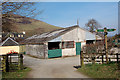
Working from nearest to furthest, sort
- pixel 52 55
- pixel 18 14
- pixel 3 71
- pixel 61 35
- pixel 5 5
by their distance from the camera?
pixel 5 5 < pixel 18 14 < pixel 3 71 < pixel 52 55 < pixel 61 35

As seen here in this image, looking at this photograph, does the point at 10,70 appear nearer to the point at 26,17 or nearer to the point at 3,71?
the point at 3,71

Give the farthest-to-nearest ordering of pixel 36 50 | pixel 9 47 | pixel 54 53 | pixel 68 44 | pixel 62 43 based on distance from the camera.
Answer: pixel 9 47, pixel 36 50, pixel 68 44, pixel 62 43, pixel 54 53

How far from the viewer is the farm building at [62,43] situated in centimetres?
1691

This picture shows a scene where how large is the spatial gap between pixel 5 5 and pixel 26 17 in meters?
1.46

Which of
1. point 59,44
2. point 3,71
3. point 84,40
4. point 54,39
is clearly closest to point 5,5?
point 3,71

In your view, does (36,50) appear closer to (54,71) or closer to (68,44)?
(68,44)

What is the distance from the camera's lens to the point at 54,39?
17.4 meters

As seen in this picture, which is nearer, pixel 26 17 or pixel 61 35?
pixel 26 17

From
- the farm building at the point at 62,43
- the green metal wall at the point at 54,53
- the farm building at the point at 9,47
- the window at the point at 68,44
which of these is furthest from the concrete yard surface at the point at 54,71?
the farm building at the point at 9,47

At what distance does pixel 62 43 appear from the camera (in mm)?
18172

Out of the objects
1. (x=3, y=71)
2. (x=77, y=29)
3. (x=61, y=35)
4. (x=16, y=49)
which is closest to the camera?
(x=3, y=71)

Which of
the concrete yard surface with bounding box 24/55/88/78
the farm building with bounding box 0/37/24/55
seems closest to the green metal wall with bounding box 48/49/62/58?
the concrete yard surface with bounding box 24/55/88/78

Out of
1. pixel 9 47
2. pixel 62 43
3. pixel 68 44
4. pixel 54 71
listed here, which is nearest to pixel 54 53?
pixel 62 43

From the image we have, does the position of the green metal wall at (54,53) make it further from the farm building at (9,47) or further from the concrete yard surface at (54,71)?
the farm building at (9,47)
